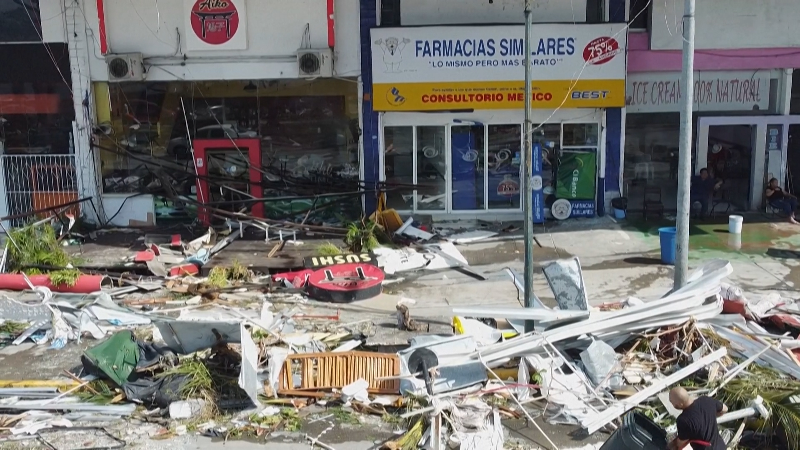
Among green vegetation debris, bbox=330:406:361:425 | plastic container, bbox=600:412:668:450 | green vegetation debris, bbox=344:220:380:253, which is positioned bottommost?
green vegetation debris, bbox=330:406:361:425

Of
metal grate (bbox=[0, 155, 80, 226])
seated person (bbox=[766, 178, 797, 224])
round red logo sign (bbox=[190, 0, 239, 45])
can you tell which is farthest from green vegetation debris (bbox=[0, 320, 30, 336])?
seated person (bbox=[766, 178, 797, 224])

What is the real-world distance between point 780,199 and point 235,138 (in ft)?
40.9

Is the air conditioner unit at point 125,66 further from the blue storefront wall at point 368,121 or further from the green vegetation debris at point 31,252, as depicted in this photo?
the blue storefront wall at point 368,121

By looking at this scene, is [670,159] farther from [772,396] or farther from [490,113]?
[772,396]

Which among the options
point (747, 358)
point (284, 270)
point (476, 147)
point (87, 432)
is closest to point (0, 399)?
point (87, 432)

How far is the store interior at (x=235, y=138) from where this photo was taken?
18312mm

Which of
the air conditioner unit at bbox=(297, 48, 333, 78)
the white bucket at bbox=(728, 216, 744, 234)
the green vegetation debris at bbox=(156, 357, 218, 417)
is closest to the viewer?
the green vegetation debris at bbox=(156, 357, 218, 417)

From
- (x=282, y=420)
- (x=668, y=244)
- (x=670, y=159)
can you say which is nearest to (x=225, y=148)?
(x=668, y=244)

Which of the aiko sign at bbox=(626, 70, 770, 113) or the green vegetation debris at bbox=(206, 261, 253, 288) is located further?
the aiko sign at bbox=(626, 70, 770, 113)

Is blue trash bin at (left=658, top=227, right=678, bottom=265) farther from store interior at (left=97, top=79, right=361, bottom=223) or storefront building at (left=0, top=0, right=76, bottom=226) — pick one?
storefront building at (left=0, top=0, right=76, bottom=226)

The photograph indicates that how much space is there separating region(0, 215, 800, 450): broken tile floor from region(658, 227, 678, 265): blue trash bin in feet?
0.59

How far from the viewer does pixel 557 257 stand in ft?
50.8

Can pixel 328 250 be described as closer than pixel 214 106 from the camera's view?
Yes

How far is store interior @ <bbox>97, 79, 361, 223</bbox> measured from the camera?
18312 mm
